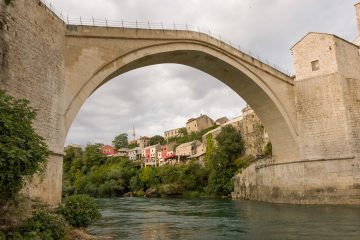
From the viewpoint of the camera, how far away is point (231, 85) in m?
20.8

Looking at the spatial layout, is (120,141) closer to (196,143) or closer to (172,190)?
(196,143)

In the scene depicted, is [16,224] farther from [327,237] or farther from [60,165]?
[327,237]

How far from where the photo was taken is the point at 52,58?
1238 centimetres

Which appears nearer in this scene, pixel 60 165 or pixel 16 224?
pixel 16 224

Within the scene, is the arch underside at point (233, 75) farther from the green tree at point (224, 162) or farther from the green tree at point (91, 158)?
the green tree at point (91, 158)

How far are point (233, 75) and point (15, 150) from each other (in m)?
15.0

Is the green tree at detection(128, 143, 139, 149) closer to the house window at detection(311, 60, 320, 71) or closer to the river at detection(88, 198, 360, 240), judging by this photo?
the house window at detection(311, 60, 320, 71)

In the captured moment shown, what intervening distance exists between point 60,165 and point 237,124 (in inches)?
1108

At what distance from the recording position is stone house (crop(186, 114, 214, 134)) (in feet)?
237

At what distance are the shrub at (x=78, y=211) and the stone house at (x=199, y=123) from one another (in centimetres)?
6230

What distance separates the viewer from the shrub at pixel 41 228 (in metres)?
6.68

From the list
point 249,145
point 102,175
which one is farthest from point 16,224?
point 102,175

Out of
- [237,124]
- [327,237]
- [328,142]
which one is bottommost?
[327,237]

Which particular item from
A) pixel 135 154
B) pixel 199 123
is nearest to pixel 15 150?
pixel 199 123
